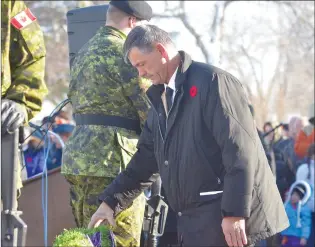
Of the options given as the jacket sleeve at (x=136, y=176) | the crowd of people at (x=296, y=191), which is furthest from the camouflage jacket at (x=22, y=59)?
the crowd of people at (x=296, y=191)

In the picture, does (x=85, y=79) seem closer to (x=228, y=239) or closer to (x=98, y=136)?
(x=98, y=136)

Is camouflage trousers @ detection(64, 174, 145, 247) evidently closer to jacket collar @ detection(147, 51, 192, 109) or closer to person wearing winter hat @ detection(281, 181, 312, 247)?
jacket collar @ detection(147, 51, 192, 109)

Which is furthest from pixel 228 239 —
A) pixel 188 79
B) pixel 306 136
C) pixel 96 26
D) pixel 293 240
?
pixel 306 136

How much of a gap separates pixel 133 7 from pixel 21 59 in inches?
32.4

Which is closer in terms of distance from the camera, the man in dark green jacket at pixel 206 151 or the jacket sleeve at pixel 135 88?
the man in dark green jacket at pixel 206 151

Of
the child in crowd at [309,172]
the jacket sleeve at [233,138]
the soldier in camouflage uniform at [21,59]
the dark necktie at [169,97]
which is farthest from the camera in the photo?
the child in crowd at [309,172]

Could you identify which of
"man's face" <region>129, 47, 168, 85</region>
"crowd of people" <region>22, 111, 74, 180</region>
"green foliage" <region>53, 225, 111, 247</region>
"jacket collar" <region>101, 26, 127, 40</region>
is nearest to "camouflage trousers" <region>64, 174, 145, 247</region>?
"jacket collar" <region>101, 26, 127, 40</region>

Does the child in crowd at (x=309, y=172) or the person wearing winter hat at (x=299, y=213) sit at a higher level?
the child in crowd at (x=309, y=172)

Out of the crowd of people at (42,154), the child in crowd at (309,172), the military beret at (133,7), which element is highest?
the military beret at (133,7)

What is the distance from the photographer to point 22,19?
4.88 m

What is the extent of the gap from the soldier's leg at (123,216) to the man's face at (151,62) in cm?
117

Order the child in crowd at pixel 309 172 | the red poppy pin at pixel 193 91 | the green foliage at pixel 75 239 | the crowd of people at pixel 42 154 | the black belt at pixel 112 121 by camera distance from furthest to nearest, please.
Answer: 1. the child in crowd at pixel 309 172
2. the crowd of people at pixel 42 154
3. the black belt at pixel 112 121
4. the red poppy pin at pixel 193 91
5. the green foliage at pixel 75 239

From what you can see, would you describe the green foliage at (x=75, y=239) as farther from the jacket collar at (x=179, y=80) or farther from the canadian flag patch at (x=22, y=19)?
the canadian flag patch at (x=22, y=19)

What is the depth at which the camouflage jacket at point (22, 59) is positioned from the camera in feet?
15.7
